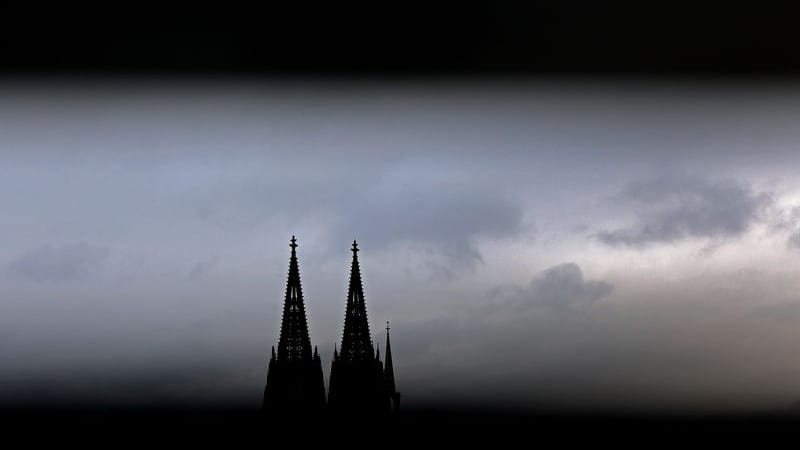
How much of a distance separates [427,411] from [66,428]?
12320mm

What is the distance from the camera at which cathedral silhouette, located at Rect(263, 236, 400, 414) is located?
32062 millimetres

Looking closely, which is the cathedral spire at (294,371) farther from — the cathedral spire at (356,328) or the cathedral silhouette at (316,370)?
the cathedral spire at (356,328)

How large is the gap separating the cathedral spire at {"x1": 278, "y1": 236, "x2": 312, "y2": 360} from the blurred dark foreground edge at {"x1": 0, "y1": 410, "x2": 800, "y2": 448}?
1866mm

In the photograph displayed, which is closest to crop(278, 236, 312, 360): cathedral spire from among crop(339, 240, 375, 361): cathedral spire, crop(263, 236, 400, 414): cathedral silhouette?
crop(263, 236, 400, 414): cathedral silhouette

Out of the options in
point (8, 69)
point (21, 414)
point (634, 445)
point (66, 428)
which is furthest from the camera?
point (66, 428)

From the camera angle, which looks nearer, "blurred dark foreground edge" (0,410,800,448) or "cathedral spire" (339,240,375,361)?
"blurred dark foreground edge" (0,410,800,448)

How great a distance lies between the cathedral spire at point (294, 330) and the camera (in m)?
32.2

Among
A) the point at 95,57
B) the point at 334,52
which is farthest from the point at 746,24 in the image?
the point at 95,57

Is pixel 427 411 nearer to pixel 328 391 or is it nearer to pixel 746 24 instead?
pixel 328 391

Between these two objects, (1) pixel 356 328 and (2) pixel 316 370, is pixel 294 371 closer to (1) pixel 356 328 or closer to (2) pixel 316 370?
(2) pixel 316 370

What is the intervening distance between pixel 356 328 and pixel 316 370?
5.60ft

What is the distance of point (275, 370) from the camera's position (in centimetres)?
3222

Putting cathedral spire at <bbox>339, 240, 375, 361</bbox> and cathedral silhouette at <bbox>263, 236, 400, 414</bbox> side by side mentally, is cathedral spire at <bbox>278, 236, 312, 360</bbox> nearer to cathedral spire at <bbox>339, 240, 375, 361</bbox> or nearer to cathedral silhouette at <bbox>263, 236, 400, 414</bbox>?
cathedral silhouette at <bbox>263, 236, 400, 414</bbox>

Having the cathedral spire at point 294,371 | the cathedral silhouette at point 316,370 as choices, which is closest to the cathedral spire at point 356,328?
the cathedral silhouette at point 316,370
